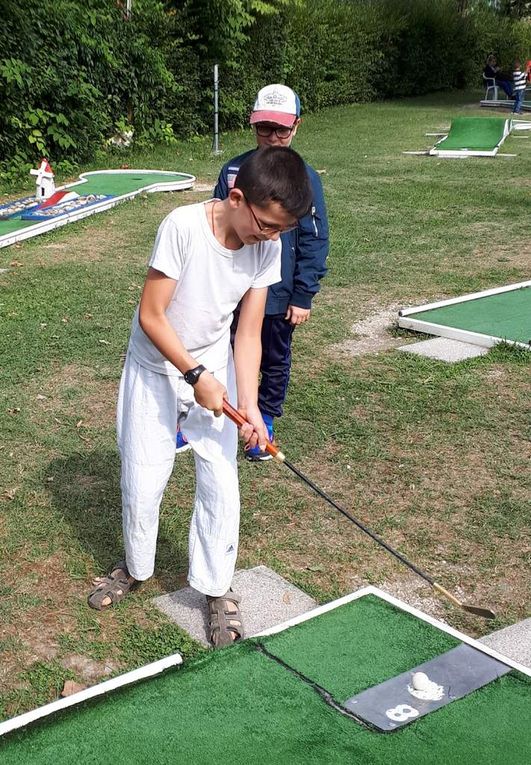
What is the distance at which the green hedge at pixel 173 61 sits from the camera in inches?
536

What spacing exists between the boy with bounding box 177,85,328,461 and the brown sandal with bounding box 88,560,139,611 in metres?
1.11

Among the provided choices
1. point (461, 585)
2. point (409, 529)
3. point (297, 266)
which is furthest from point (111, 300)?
point (461, 585)

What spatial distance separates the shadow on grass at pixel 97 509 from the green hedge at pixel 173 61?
33.3 ft

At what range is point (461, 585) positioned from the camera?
345 centimetres

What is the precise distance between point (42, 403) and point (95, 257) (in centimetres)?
372

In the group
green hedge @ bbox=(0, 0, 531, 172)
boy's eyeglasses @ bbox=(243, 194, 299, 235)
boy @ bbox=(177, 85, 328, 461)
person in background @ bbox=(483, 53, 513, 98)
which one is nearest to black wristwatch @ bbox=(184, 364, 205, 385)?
boy's eyeglasses @ bbox=(243, 194, 299, 235)

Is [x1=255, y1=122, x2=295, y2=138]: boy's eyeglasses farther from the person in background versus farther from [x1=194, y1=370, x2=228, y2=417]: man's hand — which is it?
the person in background

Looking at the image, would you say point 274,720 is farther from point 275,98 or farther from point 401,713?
point 275,98

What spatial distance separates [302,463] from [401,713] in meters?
1.99

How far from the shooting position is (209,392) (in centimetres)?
273

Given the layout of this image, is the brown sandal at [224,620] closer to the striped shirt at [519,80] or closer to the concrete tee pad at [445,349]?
the concrete tee pad at [445,349]

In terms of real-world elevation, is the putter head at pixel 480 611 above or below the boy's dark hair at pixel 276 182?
below

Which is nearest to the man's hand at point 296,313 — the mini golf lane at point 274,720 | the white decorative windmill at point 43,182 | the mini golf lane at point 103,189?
the mini golf lane at point 274,720

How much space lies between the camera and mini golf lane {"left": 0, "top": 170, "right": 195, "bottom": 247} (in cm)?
951
